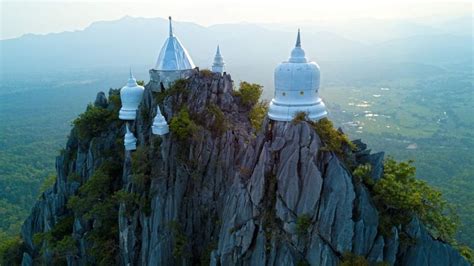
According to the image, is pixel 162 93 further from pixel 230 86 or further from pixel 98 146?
pixel 98 146

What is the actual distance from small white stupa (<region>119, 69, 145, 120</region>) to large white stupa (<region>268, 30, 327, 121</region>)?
53.4ft

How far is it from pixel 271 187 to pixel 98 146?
804 inches

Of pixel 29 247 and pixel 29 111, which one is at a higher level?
pixel 29 247

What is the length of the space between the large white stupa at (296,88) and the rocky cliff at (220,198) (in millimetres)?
984

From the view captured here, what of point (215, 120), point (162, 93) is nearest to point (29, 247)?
point (162, 93)

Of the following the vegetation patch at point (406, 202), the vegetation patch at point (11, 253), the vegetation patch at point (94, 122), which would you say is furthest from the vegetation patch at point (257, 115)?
the vegetation patch at point (11, 253)

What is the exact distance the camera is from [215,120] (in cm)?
3138

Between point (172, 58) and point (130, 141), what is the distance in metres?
8.04

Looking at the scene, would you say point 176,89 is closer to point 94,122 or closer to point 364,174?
point 94,122

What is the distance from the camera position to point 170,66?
1416 inches

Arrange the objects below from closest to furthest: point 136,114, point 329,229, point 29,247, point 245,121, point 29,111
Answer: point 329,229 → point 245,121 → point 136,114 → point 29,247 → point 29,111

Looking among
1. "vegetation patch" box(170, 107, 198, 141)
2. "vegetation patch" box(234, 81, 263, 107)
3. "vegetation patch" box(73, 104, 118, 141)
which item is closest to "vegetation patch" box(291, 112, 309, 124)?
"vegetation patch" box(170, 107, 198, 141)

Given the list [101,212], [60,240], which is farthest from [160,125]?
[60,240]

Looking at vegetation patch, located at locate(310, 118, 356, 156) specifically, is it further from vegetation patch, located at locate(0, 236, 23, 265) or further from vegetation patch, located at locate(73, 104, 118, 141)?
vegetation patch, located at locate(0, 236, 23, 265)
